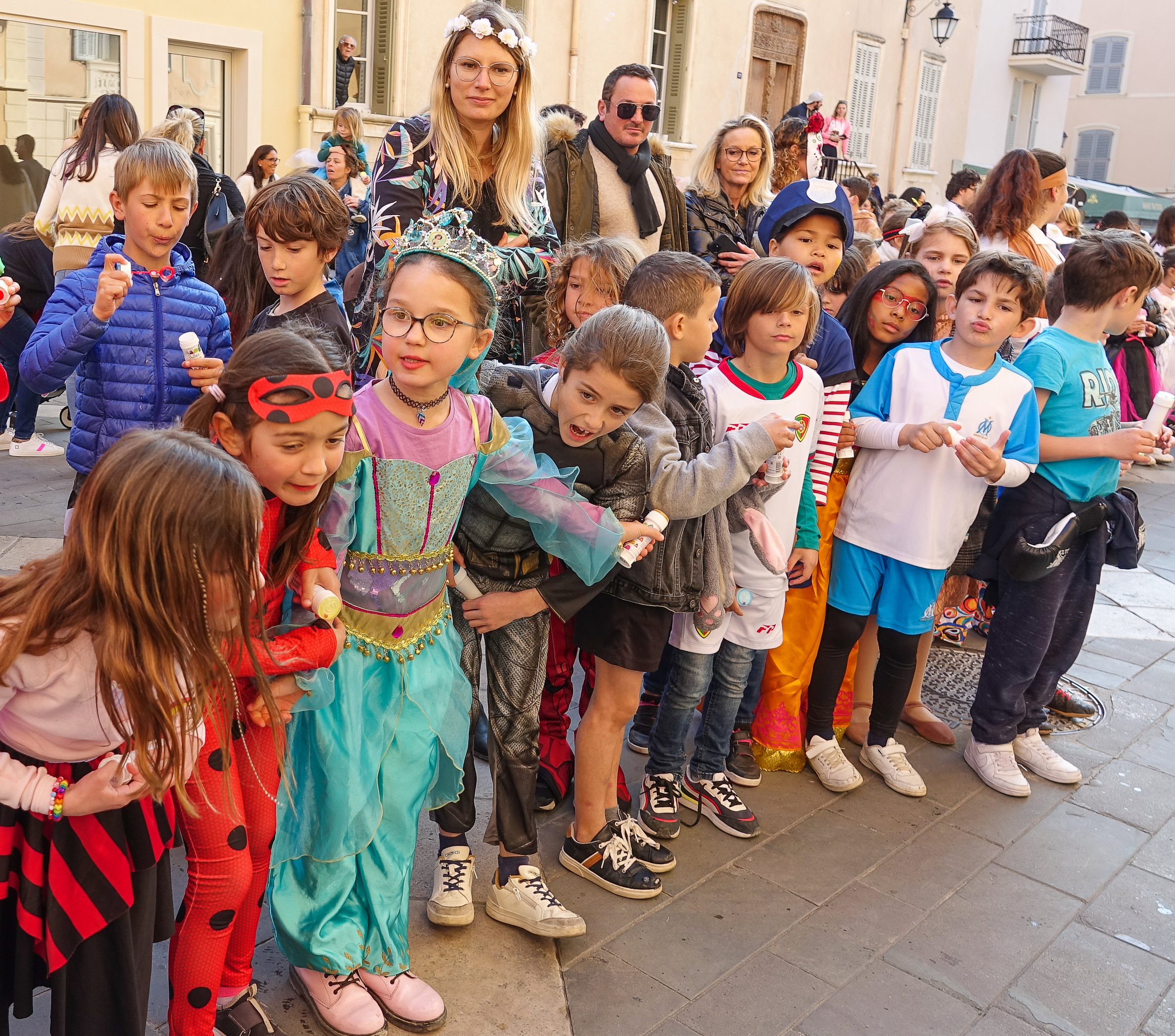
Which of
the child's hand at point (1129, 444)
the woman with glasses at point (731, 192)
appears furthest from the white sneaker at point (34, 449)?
the child's hand at point (1129, 444)

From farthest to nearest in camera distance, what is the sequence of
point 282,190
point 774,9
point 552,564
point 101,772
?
point 774,9 → point 282,190 → point 552,564 → point 101,772

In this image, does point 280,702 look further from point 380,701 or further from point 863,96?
point 863,96

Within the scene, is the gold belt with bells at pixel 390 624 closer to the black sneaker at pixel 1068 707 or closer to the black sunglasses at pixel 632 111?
the black sunglasses at pixel 632 111

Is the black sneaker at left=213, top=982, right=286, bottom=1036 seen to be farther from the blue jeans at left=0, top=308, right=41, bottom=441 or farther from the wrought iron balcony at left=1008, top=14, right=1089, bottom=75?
the wrought iron balcony at left=1008, top=14, right=1089, bottom=75

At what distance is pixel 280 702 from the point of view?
202 centimetres

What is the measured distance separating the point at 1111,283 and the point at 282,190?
8.97 ft

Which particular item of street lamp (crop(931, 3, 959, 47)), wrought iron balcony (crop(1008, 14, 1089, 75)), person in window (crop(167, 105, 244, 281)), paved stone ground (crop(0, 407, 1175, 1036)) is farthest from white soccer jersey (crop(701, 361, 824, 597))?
wrought iron balcony (crop(1008, 14, 1089, 75))

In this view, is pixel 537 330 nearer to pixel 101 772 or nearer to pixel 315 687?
pixel 315 687

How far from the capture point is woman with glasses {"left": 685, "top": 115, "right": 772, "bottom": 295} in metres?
4.56

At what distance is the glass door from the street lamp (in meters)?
13.8

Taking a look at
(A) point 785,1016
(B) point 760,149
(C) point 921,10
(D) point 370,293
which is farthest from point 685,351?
(C) point 921,10

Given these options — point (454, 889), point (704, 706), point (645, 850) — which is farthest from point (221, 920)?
point (704, 706)

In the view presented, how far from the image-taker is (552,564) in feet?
9.29

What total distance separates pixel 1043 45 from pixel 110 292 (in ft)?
85.0
